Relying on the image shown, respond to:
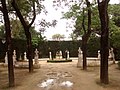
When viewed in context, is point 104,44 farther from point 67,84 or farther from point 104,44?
point 67,84

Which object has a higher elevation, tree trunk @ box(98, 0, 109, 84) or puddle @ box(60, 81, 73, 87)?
tree trunk @ box(98, 0, 109, 84)

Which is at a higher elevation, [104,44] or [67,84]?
[104,44]

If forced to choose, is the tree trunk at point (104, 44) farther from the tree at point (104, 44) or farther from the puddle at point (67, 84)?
the puddle at point (67, 84)

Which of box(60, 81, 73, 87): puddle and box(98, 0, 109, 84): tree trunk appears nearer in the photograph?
box(60, 81, 73, 87): puddle

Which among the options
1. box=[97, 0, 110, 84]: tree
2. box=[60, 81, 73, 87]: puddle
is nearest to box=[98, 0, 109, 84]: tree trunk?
box=[97, 0, 110, 84]: tree

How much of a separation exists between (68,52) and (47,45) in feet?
11.5

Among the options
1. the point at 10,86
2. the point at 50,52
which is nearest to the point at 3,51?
the point at 50,52

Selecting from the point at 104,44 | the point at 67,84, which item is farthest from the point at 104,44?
the point at 67,84

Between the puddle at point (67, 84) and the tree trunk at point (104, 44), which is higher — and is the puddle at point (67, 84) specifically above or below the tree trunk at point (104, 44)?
below

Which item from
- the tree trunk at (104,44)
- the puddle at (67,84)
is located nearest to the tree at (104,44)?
the tree trunk at (104,44)

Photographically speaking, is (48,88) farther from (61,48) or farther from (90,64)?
(61,48)

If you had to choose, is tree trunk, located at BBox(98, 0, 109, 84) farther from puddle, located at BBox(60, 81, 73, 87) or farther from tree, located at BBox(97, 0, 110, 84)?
puddle, located at BBox(60, 81, 73, 87)

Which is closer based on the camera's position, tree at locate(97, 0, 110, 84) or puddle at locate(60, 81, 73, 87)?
puddle at locate(60, 81, 73, 87)

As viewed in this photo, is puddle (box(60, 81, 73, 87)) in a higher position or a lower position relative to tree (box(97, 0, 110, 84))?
lower
